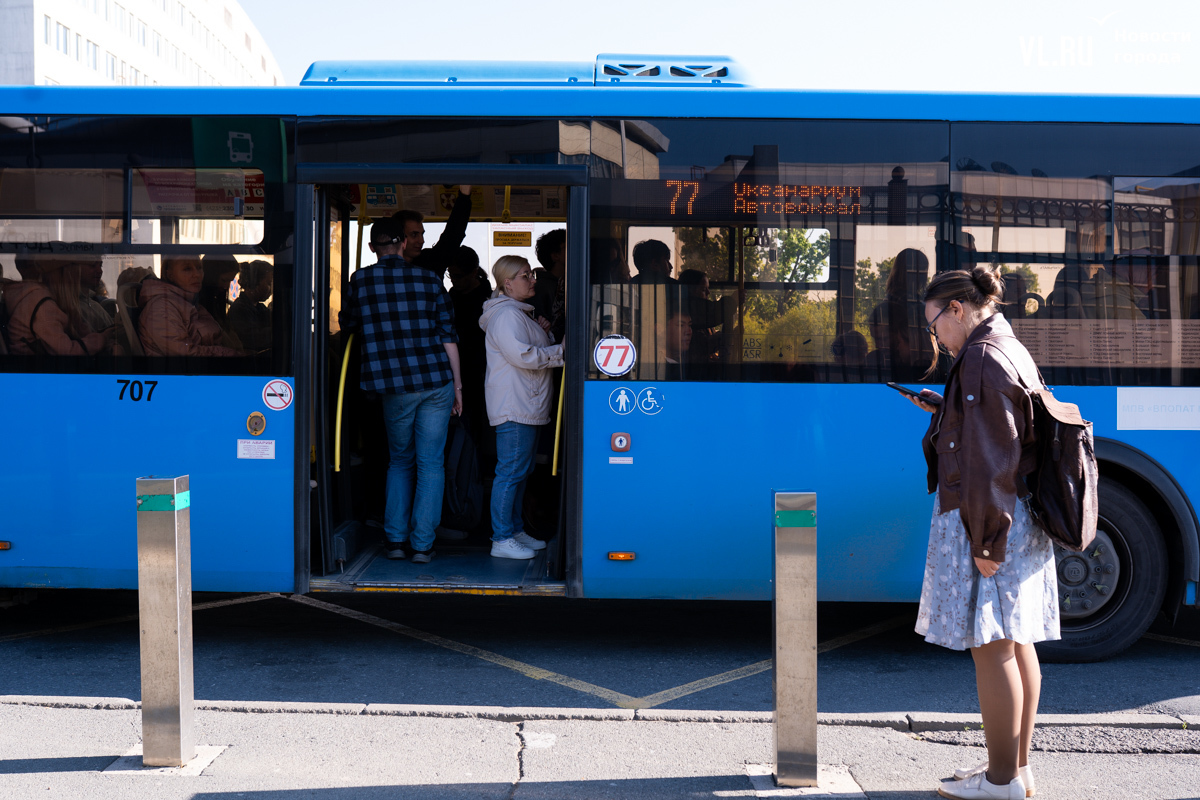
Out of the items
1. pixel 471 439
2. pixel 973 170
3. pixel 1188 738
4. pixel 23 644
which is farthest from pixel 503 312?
pixel 1188 738

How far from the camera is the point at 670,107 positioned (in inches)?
206

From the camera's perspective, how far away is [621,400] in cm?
525

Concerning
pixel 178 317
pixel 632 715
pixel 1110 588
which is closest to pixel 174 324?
pixel 178 317

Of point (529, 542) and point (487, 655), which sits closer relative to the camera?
point (487, 655)

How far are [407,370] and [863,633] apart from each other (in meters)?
3.02

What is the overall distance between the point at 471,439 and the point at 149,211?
2273 millimetres

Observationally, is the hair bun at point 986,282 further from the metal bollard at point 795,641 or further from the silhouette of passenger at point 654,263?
the silhouette of passenger at point 654,263

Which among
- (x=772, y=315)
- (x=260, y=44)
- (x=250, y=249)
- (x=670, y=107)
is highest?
(x=260, y=44)

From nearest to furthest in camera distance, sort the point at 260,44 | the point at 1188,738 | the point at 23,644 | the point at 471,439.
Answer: the point at 1188,738, the point at 23,644, the point at 471,439, the point at 260,44

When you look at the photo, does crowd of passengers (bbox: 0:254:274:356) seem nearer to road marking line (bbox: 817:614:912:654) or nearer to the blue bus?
the blue bus

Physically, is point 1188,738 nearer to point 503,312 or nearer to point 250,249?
point 503,312

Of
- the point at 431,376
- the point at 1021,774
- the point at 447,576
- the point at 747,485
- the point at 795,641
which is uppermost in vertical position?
the point at 431,376

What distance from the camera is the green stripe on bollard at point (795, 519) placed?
3688mm

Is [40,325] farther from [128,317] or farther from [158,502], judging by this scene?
[158,502]
